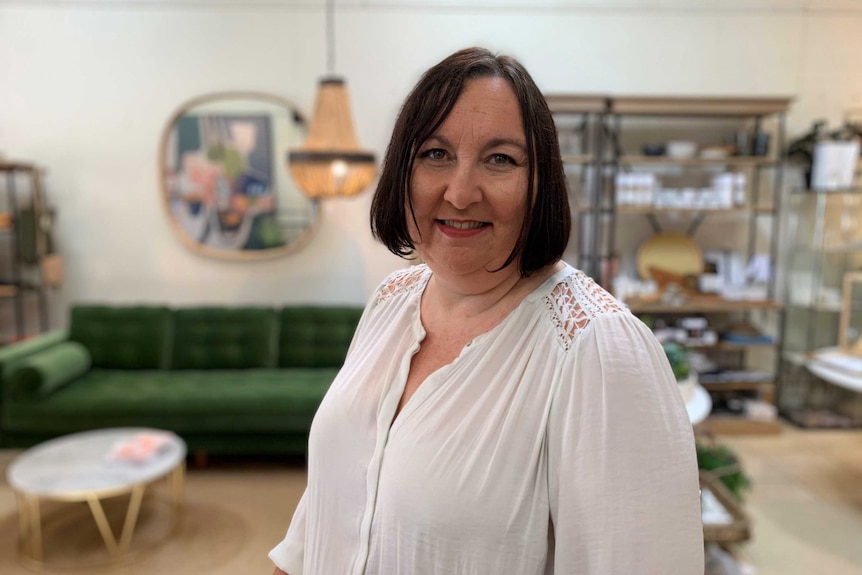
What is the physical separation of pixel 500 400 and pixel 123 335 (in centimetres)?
373

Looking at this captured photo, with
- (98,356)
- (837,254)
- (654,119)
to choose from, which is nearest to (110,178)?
(98,356)

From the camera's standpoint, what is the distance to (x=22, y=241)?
385 cm

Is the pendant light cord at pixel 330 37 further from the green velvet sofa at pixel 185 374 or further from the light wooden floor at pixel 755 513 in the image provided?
the light wooden floor at pixel 755 513

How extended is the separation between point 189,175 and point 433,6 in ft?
6.55

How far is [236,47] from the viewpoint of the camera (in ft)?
13.3

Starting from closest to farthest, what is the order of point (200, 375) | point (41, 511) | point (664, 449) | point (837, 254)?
1. point (664, 449)
2. point (41, 511)
3. point (200, 375)
4. point (837, 254)

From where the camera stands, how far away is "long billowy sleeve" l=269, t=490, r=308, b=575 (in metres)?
1.02

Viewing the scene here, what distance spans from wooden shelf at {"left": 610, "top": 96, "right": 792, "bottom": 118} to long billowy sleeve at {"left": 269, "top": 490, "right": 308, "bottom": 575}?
3.44 meters

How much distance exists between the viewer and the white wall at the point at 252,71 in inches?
157

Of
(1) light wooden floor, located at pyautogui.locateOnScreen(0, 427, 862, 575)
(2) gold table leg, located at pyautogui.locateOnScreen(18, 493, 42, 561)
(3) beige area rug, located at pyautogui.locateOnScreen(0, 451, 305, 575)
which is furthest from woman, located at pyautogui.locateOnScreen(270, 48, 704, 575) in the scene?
(2) gold table leg, located at pyautogui.locateOnScreen(18, 493, 42, 561)

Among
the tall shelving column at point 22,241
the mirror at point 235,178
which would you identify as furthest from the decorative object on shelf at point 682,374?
the tall shelving column at point 22,241

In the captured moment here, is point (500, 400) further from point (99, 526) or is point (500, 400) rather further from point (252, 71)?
point (252, 71)

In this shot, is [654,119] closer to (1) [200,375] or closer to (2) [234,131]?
(2) [234,131]

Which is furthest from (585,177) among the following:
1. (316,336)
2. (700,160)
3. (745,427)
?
(316,336)
